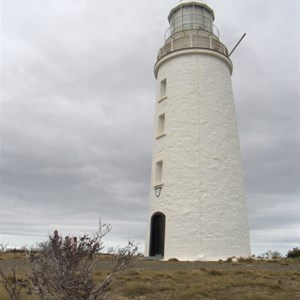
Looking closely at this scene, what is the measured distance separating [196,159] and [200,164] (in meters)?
0.29

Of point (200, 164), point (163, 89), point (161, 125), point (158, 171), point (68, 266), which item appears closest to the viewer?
point (68, 266)

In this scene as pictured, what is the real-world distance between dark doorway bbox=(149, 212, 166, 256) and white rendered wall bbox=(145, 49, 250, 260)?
0.30 meters

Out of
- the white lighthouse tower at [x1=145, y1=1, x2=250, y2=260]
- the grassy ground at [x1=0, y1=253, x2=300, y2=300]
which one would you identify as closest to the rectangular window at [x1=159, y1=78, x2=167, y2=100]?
the white lighthouse tower at [x1=145, y1=1, x2=250, y2=260]

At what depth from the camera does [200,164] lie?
16500mm

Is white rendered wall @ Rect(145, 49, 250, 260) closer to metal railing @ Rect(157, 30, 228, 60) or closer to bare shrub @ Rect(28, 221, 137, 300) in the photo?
metal railing @ Rect(157, 30, 228, 60)

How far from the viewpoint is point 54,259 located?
15.9 ft

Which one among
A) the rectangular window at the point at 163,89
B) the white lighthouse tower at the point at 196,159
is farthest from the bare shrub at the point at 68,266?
the rectangular window at the point at 163,89

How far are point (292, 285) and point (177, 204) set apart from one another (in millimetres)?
8678

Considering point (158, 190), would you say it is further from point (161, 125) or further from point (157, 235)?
point (161, 125)

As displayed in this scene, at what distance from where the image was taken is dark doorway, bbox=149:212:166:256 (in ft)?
55.1

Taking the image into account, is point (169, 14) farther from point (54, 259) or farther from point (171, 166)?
point (54, 259)

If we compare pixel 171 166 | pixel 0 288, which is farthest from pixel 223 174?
pixel 0 288

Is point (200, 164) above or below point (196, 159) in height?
below

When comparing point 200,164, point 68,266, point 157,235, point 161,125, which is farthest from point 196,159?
point 68,266
